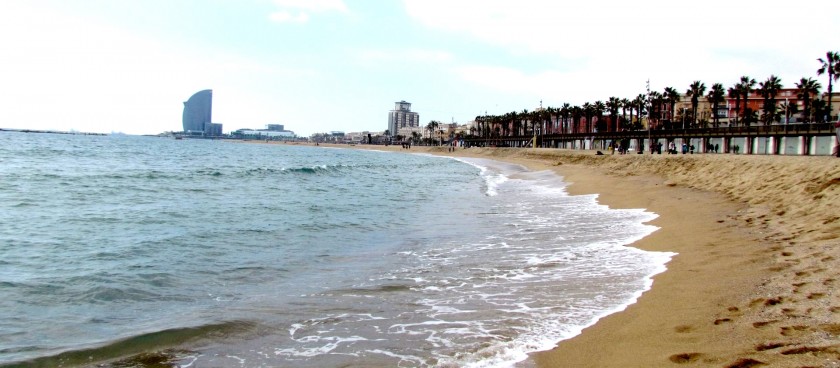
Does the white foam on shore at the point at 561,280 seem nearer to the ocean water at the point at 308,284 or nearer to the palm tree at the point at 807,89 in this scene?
the ocean water at the point at 308,284

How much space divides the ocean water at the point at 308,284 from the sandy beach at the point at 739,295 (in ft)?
1.61

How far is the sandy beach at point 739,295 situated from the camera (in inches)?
195

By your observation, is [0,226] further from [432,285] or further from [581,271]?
[581,271]

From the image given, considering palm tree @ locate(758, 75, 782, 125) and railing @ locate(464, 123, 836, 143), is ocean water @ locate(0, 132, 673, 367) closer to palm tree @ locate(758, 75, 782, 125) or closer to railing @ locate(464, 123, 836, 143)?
railing @ locate(464, 123, 836, 143)

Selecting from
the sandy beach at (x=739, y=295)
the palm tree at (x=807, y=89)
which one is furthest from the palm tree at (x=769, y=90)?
the sandy beach at (x=739, y=295)

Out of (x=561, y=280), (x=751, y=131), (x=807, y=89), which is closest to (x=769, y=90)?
(x=807, y=89)

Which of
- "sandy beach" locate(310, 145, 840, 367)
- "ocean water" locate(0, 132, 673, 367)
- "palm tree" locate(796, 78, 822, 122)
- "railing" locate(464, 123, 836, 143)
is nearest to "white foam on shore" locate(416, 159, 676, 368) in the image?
"ocean water" locate(0, 132, 673, 367)

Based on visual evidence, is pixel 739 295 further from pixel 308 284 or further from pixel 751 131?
pixel 751 131

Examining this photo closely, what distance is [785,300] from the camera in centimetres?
614

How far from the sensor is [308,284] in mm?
9367

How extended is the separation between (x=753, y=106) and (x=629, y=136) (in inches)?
1615

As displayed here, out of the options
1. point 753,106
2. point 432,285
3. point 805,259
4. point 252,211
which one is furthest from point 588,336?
point 753,106

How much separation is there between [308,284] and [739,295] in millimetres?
6172

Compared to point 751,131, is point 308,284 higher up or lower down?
lower down
